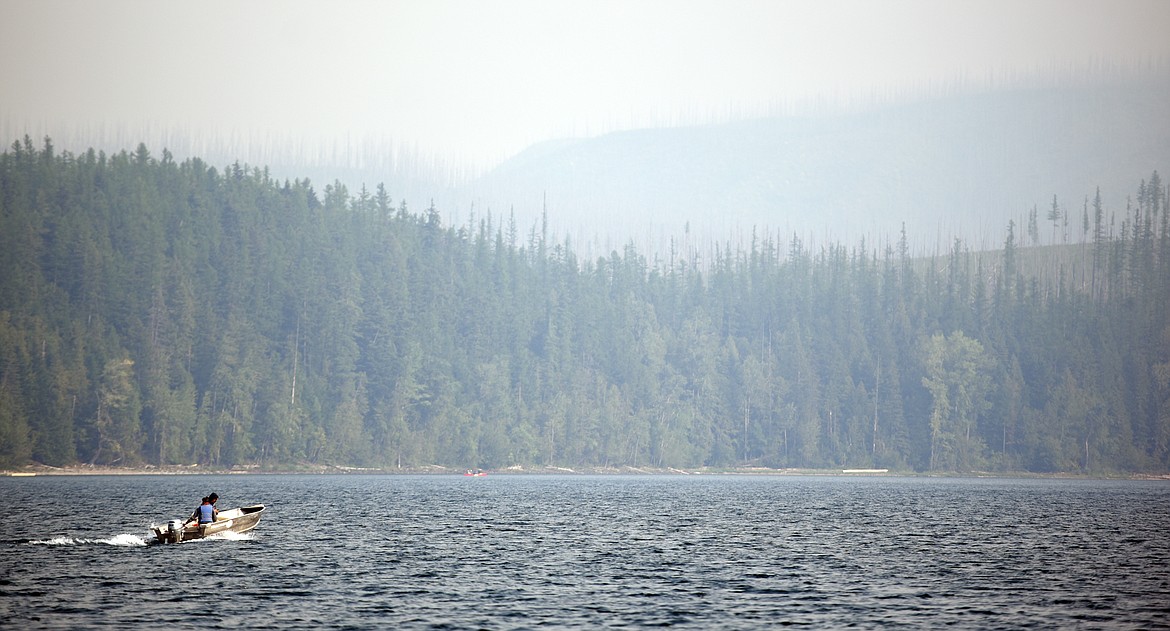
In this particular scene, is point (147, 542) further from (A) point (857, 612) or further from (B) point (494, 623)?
(A) point (857, 612)

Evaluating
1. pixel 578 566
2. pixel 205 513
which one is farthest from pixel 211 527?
pixel 578 566

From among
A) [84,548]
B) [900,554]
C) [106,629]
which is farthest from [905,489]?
[106,629]

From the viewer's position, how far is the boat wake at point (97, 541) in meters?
69.8

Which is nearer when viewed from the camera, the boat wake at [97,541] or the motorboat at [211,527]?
the boat wake at [97,541]

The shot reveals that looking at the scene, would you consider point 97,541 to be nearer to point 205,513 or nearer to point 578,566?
point 205,513

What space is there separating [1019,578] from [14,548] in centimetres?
5101

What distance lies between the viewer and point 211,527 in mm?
74500

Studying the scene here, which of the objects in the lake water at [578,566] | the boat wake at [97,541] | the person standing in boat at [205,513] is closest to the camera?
the lake water at [578,566]

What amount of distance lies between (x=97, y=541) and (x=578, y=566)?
2812 cm

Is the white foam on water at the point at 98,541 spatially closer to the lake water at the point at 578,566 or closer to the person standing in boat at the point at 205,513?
the lake water at the point at 578,566

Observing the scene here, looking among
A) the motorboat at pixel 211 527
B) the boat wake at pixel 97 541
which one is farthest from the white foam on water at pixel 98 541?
the motorboat at pixel 211 527

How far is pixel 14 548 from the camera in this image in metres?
67.0

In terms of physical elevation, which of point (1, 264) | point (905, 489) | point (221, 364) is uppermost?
point (1, 264)

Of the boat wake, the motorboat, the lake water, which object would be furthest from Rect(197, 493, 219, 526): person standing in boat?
the boat wake
